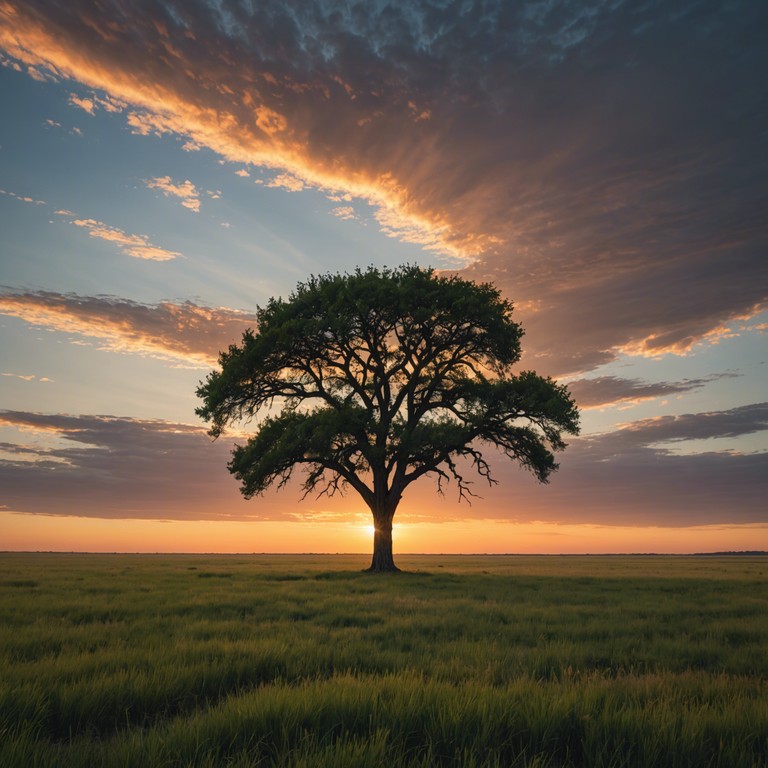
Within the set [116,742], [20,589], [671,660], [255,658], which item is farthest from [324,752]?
[20,589]

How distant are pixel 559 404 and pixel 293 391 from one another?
15140 mm

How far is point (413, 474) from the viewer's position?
98.5 ft

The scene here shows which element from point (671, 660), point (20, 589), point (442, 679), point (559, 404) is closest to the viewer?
point (442, 679)

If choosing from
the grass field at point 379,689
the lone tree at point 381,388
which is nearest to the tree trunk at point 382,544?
the lone tree at point 381,388

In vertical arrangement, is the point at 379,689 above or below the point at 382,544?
below

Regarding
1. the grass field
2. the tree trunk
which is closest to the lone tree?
the tree trunk

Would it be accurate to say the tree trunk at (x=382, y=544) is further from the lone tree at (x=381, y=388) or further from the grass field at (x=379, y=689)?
the grass field at (x=379, y=689)

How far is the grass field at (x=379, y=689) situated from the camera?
12.4ft

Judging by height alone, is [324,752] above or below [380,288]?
below

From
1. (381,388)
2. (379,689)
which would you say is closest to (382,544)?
(381,388)

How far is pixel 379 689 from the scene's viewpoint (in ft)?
16.4

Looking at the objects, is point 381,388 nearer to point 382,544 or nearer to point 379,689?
point 382,544

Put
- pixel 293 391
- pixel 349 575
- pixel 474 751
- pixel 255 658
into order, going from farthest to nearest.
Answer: pixel 293 391 → pixel 349 575 → pixel 255 658 → pixel 474 751

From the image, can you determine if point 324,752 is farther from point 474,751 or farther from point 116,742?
point 116,742
